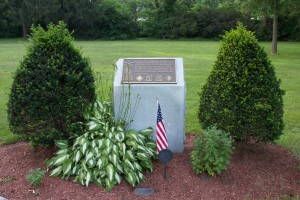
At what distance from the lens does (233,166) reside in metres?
5.49

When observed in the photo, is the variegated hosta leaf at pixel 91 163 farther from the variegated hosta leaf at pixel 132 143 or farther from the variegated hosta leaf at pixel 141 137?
the variegated hosta leaf at pixel 141 137

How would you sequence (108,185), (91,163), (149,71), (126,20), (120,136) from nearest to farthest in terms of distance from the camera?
(108,185), (91,163), (120,136), (149,71), (126,20)

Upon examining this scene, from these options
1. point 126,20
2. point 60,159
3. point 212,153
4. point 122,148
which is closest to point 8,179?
point 60,159

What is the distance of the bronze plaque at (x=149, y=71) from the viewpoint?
5.73m

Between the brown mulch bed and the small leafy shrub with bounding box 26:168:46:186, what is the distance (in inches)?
3.0

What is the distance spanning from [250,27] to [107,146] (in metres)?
45.5

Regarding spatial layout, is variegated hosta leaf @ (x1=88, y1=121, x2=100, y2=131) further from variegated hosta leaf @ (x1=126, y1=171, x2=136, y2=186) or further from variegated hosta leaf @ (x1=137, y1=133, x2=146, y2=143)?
variegated hosta leaf @ (x1=126, y1=171, x2=136, y2=186)

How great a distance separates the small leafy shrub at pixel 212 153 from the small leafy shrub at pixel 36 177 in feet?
5.86

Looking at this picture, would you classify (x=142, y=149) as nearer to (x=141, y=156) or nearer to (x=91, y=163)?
(x=141, y=156)

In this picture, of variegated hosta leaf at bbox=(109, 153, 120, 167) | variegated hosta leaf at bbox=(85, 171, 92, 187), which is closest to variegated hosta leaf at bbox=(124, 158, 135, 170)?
variegated hosta leaf at bbox=(109, 153, 120, 167)

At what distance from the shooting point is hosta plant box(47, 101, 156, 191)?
4898 mm

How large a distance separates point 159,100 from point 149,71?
48 centimetres

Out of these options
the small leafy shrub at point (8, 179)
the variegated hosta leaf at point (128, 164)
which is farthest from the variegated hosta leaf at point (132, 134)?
the small leafy shrub at point (8, 179)

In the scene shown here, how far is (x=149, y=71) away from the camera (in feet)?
19.3
